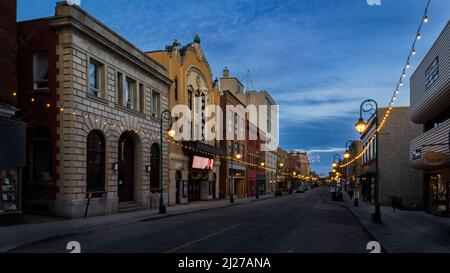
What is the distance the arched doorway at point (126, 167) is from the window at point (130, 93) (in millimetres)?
2081

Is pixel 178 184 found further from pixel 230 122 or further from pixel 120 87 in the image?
pixel 230 122

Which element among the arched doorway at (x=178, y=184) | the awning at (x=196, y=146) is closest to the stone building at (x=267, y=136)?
the awning at (x=196, y=146)

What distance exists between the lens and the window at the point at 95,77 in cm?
2669

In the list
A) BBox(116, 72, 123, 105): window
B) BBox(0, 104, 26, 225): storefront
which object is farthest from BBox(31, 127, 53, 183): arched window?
BBox(116, 72, 123, 105): window

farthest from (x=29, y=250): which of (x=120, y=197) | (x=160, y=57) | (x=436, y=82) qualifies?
(x=160, y=57)

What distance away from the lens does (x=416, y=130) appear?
44.8m

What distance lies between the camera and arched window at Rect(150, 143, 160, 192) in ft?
115

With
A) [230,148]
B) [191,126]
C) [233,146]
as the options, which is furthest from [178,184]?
[233,146]

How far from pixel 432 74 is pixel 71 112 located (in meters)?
21.8

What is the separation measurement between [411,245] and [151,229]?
10336 mm

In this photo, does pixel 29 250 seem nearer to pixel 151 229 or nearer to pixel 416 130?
pixel 151 229

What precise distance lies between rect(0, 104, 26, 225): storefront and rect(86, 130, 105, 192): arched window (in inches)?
238

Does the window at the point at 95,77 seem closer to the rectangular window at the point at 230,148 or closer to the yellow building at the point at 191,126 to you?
the yellow building at the point at 191,126

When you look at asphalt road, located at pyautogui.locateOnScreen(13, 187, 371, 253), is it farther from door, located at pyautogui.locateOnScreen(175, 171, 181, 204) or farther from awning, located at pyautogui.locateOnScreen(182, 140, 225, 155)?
awning, located at pyautogui.locateOnScreen(182, 140, 225, 155)
